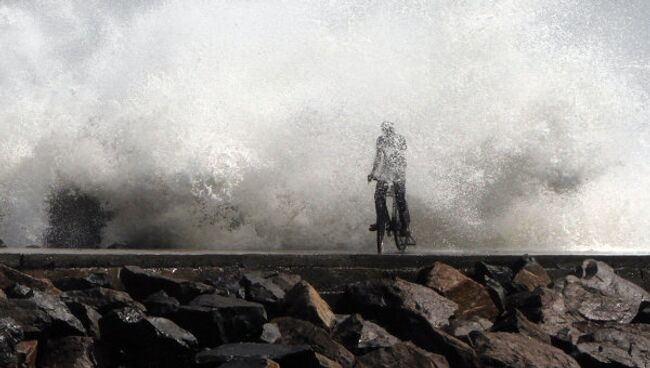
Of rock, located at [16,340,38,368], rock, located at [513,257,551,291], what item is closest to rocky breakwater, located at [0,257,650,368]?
rock, located at [16,340,38,368]

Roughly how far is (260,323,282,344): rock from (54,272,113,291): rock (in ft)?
4.57

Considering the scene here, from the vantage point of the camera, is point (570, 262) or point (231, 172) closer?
point (570, 262)

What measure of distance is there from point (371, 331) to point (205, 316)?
127 centimetres

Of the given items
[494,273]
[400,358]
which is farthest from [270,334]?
[494,273]

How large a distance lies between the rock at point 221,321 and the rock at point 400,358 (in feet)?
2.55

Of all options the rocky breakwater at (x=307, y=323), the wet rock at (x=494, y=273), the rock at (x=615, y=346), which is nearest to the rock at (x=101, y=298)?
the rocky breakwater at (x=307, y=323)

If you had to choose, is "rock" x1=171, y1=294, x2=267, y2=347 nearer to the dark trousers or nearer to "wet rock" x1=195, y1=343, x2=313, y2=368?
"wet rock" x1=195, y1=343, x2=313, y2=368

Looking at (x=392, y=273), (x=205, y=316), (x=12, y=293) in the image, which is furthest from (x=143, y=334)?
(x=392, y=273)

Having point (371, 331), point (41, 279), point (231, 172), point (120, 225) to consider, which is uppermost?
point (231, 172)

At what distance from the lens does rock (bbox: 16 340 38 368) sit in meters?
4.85

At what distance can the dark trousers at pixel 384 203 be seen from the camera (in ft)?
33.8

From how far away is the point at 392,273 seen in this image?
25.4ft

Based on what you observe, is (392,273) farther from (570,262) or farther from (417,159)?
(417,159)

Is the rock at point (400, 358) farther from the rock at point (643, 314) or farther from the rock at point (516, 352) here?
the rock at point (643, 314)
